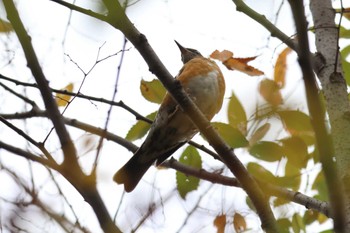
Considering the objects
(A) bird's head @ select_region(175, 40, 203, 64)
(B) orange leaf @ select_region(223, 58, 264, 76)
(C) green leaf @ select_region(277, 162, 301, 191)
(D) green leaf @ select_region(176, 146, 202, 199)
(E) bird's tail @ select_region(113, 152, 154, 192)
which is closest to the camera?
(C) green leaf @ select_region(277, 162, 301, 191)

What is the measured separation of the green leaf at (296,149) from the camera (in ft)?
10.3

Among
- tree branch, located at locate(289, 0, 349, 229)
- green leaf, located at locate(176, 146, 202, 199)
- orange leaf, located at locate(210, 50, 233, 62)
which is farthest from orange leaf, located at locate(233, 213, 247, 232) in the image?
tree branch, located at locate(289, 0, 349, 229)

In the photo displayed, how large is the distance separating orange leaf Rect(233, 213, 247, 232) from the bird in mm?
917

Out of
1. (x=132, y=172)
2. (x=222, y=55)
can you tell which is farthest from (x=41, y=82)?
(x=132, y=172)

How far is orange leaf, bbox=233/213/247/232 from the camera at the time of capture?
356 centimetres

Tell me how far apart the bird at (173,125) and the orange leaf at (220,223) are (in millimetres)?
840

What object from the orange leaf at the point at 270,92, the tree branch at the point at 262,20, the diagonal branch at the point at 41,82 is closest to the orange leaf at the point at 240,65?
the orange leaf at the point at 270,92

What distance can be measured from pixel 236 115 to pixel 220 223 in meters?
0.79

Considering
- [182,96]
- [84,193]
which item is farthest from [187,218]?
[84,193]

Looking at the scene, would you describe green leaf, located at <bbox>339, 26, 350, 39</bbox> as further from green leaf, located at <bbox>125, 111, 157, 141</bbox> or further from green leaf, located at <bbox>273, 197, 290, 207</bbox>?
green leaf, located at <bbox>125, 111, 157, 141</bbox>

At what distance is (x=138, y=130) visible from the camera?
3.67 meters

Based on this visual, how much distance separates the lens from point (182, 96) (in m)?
2.73

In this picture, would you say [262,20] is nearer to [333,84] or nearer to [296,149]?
[333,84]

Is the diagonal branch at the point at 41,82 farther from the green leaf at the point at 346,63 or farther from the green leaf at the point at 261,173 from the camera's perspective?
the green leaf at the point at 346,63
